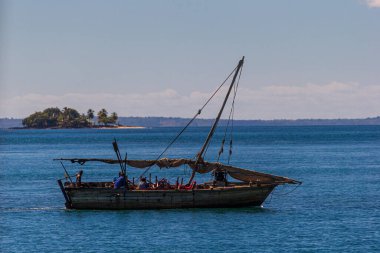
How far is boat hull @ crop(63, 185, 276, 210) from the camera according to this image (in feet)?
171

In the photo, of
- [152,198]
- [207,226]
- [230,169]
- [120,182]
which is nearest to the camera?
[207,226]

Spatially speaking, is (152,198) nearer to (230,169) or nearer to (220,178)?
(220,178)

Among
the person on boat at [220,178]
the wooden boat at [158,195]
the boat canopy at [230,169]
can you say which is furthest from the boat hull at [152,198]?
the boat canopy at [230,169]

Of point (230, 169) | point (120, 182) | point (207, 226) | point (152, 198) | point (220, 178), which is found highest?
point (230, 169)

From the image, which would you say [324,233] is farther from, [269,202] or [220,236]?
[269,202]

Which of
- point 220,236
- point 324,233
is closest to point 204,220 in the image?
point 220,236

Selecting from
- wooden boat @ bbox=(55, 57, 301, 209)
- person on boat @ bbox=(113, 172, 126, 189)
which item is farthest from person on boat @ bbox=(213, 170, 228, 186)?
person on boat @ bbox=(113, 172, 126, 189)

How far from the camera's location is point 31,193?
222 feet

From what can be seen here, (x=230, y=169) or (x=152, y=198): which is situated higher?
(x=230, y=169)

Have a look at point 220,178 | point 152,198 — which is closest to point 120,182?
point 152,198

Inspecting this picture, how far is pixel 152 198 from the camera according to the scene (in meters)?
52.2

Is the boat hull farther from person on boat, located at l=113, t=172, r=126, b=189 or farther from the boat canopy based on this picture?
the boat canopy

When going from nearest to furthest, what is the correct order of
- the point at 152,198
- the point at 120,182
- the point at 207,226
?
the point at 207,226, the point at 120,182, the point at 152,198

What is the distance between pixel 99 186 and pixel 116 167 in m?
52.7
